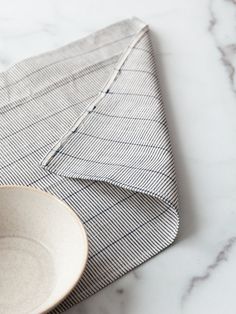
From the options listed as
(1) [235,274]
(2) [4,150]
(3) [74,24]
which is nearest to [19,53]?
(3) [74,24]

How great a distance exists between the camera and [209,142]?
807mm

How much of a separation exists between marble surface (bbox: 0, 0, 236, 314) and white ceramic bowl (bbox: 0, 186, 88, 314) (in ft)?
0.13

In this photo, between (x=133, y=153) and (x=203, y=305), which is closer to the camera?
(x=203, y=305)

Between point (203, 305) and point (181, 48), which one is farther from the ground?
point (181, 48)

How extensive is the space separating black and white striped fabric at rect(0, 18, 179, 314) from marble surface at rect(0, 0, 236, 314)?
0.03 meters

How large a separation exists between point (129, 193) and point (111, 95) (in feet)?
0.59

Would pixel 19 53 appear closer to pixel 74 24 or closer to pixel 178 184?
pixel 74 24

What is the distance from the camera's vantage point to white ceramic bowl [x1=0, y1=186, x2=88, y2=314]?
58 cm

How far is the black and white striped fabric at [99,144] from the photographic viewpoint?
665 mm

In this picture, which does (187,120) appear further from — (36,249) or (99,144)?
(36,249)

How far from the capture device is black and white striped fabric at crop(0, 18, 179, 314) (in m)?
0.67

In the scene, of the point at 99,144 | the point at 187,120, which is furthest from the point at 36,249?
the point at 187,120

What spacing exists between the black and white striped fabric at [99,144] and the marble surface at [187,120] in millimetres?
26

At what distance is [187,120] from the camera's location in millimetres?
841
